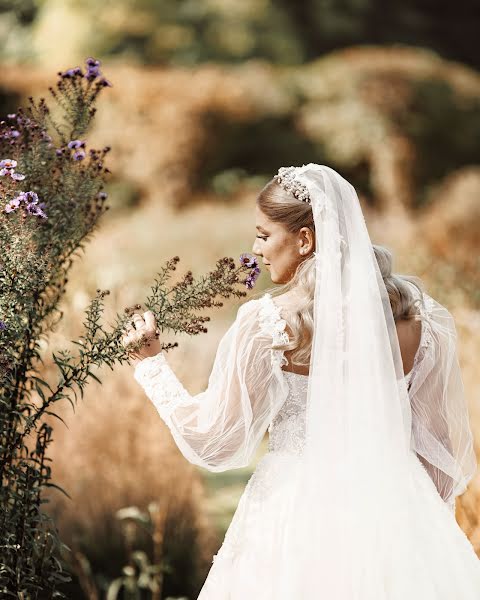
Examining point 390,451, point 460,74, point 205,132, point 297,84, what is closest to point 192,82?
point 205,132

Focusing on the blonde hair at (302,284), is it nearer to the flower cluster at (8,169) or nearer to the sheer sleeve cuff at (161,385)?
the sheer sleeve cuff at (161,385)

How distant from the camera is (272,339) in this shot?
1850mm

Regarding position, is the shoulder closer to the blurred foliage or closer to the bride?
the bride

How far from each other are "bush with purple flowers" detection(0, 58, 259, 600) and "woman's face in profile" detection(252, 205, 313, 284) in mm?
58

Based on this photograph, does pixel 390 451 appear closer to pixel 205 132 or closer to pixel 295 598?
pixel 295 598

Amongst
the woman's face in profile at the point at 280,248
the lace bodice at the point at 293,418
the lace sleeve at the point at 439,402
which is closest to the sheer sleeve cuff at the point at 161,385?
the lace bodice at the point at 293,418

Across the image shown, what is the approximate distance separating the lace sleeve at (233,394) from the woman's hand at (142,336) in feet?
0.08

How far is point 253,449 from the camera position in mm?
1936

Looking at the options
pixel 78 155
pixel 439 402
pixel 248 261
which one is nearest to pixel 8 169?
pixel 78 155

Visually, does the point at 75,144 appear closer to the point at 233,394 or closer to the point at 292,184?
the point at 292,184

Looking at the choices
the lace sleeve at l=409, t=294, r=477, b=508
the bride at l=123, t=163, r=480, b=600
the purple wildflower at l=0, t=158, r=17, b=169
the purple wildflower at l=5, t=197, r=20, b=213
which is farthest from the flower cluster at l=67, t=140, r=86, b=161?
the lace sleeve at l=409, t=294, r=477, b=508

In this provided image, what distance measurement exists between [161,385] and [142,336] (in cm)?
13

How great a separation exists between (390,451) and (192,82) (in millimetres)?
3868

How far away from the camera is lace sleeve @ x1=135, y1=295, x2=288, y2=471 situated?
1862 mm
